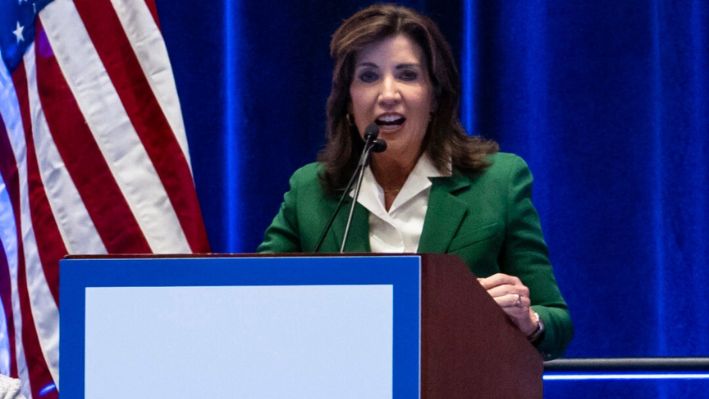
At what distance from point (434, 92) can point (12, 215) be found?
3.76 ft

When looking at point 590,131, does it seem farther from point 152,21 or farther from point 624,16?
point 152,21

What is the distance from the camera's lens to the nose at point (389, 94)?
6.49 ft

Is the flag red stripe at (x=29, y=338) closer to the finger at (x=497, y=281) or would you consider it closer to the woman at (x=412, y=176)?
the woman at (x=412, y=176)

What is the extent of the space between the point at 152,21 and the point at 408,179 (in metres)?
0.93

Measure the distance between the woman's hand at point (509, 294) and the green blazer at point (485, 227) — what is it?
0.87 ft

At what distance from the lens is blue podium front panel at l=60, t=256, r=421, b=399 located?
48.2 inches

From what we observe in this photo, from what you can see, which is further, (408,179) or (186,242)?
(186,242)

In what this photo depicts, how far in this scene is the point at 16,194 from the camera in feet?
8.82

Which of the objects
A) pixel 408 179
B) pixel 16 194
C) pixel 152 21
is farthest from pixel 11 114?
pixel 408 179

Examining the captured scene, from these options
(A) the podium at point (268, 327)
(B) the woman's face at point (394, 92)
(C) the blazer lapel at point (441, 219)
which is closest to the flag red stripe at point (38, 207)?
(B) the woman's face at point (394, 92)

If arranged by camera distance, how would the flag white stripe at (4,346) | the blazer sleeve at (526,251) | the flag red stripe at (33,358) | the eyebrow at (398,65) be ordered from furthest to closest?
the flag white stripe at (4,346)
the flag red stripe at (33,358)
the eyebrow at (398,65)
the blazer sleeve at (526,251)

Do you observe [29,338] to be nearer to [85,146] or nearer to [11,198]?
[11,198]

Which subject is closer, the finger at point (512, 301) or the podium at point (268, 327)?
the podium at point (268, 327)

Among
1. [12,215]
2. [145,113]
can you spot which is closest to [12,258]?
[12,215]
